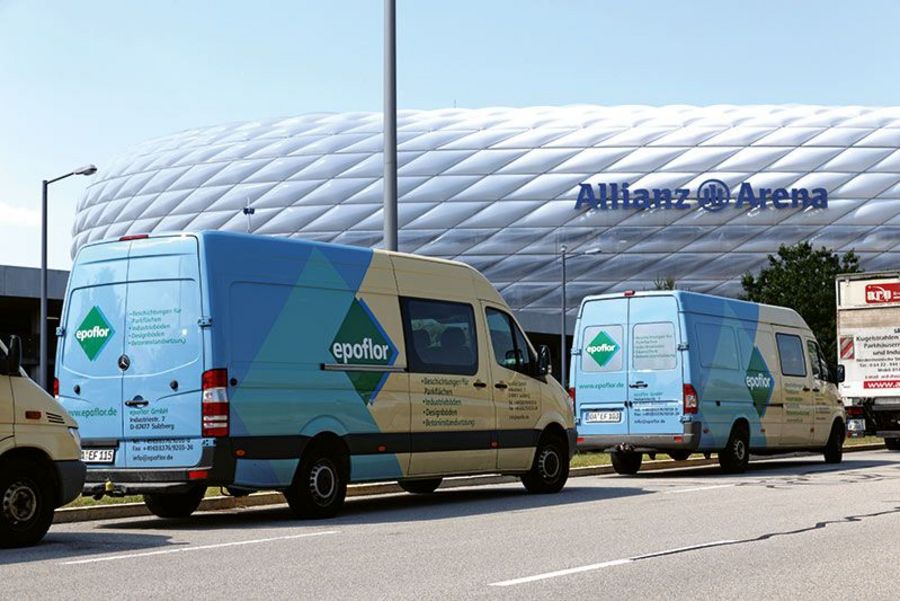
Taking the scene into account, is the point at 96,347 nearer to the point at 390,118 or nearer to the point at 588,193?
the point at 390,118

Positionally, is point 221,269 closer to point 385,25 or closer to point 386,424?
point 386,424

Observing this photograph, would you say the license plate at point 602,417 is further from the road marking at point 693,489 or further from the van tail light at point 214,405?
the van tail light at point 214,405

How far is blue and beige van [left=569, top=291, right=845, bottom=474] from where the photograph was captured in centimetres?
2045

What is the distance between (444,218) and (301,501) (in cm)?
6838

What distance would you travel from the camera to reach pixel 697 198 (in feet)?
266

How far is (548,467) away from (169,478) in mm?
5671

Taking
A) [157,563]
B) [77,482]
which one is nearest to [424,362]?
[77,482]

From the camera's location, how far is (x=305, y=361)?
13789 mm

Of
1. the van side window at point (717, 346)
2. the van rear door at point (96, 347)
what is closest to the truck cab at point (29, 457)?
the van rear door at point (96, 347)

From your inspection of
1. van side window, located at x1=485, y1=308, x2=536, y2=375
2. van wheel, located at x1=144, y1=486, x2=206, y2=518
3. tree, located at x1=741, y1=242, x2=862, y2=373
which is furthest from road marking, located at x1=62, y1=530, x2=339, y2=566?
tree, located at x1=741, y1=242, x2=862, y2=373

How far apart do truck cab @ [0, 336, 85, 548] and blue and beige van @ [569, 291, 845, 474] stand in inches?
407

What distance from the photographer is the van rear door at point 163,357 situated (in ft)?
42.5

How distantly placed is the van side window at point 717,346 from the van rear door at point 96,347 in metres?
9.78

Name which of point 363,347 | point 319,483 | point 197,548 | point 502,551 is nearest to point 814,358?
point 363,347
